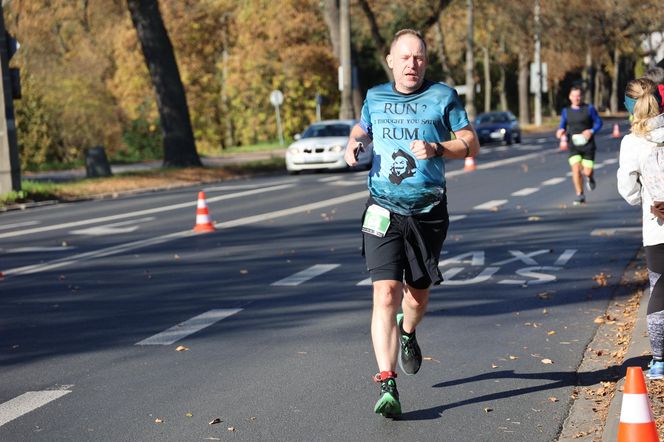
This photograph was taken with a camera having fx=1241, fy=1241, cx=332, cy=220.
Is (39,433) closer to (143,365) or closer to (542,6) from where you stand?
(143,365)

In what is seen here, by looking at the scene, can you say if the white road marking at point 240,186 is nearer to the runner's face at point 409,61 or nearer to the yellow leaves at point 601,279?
the yellow leaves at point 601,279

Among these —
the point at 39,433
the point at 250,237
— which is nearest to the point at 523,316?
the point at 39,433

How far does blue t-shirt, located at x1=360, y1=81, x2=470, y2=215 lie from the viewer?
20.4 feet

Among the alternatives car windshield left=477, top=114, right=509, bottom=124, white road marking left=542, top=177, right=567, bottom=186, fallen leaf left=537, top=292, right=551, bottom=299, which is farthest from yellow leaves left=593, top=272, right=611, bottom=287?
car windshield left=477, top=114, right=509, bottom=124

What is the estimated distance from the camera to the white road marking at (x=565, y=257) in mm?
12266

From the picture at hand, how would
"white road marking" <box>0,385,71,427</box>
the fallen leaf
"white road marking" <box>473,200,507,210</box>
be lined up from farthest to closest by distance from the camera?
"white road marking" <box>473,200,507,210</box> < the fallen leaf < "white road marking" <box>0,385,71,427</box>

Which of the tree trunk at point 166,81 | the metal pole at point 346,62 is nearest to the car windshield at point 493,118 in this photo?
the metal pole at point 346,62

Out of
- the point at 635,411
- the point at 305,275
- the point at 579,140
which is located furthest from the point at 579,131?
the point at 635,411

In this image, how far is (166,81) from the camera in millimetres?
33094

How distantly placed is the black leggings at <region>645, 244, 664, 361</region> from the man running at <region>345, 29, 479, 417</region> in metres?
1.23

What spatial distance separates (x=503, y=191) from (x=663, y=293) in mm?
16233

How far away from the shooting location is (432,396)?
21.8ft

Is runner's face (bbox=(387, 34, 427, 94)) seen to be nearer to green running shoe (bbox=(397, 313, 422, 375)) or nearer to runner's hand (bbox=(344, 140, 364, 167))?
runner's hand (bbox=(344, 140, 364, 167))

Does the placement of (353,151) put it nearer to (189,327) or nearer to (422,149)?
(422,149)
